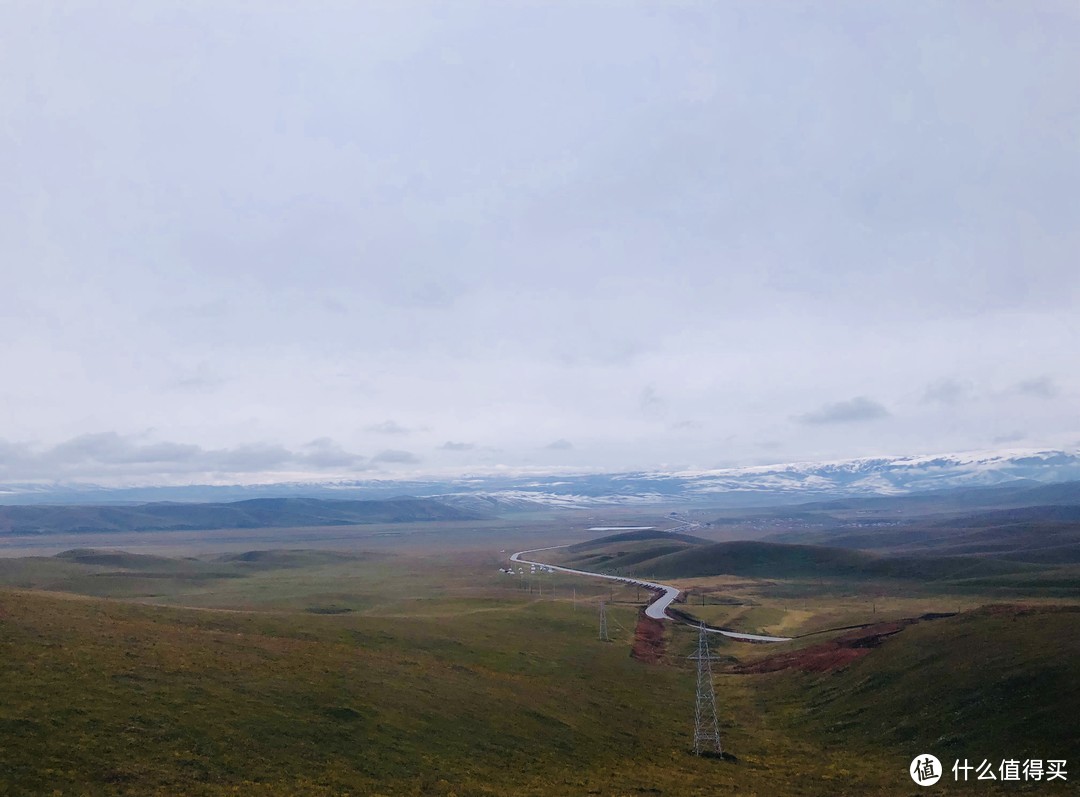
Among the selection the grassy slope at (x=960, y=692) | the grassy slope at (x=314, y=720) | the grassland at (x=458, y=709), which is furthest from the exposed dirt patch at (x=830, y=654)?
the grassy slope at (x=314, y=720)


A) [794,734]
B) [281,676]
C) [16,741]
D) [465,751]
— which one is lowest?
[794,734]

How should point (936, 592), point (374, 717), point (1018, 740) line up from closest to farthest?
point (1018, 740)
point (374, 717)
point (936, 592)

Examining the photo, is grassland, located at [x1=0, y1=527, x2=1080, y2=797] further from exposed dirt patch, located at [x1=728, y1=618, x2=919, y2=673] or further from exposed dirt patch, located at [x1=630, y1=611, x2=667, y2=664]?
exposed dirt patch, located at [x1=630, y1=611, x2=667, y2=664]

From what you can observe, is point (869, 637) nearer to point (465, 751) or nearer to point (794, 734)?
point (794, 734)

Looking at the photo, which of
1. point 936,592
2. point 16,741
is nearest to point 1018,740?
point 16,741

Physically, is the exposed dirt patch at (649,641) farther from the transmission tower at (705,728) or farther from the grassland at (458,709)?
the transmission tower at (705,728)

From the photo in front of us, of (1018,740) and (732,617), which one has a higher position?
(1018,740)

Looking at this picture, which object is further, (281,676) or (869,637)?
(869,637)
